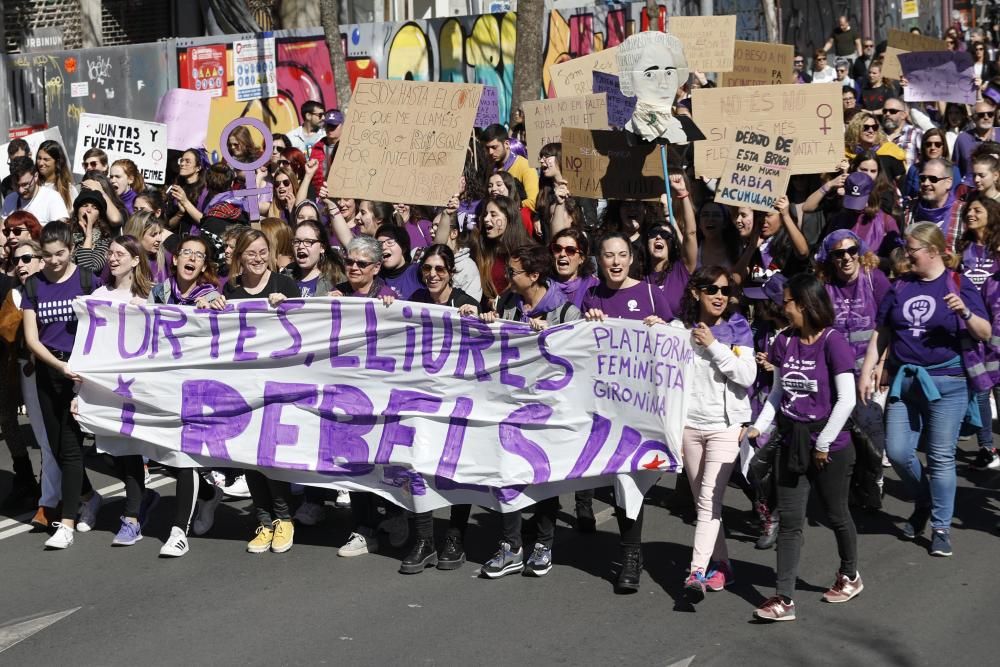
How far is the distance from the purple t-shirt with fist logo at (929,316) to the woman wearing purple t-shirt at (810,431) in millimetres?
996

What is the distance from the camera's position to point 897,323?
23.3ft

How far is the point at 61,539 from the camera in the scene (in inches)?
298

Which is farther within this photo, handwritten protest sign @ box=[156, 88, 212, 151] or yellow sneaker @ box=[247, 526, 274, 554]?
handwritten protest sign @ box=[156, 88, 212, 151]

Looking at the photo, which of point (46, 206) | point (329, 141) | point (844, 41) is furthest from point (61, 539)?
point (844, 41)

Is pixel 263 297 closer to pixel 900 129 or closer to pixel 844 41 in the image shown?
pixel 900 129

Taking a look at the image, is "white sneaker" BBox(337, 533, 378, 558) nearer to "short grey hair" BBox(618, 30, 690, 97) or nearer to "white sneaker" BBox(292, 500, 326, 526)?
"white sneaker" BBox(292, 500, 326, 526)

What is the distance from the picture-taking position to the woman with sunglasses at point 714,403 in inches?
252

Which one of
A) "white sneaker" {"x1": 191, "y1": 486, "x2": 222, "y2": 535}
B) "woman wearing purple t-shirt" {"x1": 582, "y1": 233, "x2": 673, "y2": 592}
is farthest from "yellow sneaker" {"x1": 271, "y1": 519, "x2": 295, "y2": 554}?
"woman wearing purple t-shirt" {"x1": 582, "y1": 233, "x2": 673, "y2": 592}

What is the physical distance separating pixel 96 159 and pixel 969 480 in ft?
25.8

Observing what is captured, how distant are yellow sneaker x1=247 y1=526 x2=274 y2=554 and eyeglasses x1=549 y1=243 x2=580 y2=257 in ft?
7.23

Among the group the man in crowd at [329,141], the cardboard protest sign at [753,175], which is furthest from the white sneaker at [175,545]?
the man in crowd at [329,141]

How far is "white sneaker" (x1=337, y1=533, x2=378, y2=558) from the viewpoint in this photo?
7.25 metres

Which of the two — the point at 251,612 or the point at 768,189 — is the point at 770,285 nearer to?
the point at 768,189

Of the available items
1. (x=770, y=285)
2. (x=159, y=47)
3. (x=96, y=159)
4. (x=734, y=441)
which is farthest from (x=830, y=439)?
(x=159, y=47)
